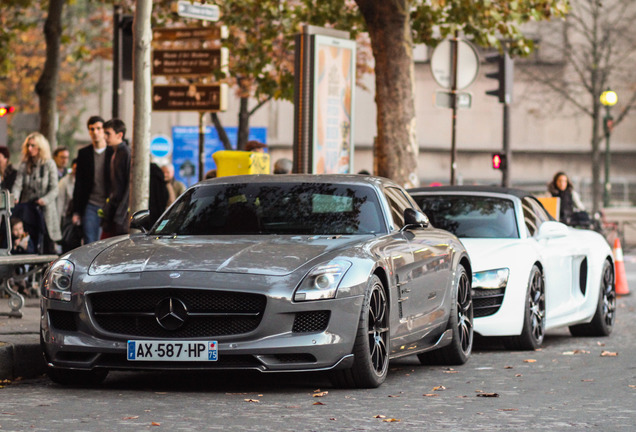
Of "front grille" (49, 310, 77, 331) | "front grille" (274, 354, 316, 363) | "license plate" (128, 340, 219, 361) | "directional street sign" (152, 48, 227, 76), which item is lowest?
"front grille" (274, 354, 316, 363)

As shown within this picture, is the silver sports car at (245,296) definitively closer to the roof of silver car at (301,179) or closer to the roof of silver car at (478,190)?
the roof of silver car at (301,179)

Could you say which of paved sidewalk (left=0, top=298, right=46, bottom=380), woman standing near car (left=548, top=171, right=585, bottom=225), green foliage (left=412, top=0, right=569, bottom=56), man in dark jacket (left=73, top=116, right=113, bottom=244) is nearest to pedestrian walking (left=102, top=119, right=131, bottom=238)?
man in dark jacket (left=73, top=116, right=113, bottom=244)

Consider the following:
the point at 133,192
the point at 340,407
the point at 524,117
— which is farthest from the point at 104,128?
the point at 524,117

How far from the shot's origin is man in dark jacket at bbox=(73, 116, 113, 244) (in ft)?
47.2

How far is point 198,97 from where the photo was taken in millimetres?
19000

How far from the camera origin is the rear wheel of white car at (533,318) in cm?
1163

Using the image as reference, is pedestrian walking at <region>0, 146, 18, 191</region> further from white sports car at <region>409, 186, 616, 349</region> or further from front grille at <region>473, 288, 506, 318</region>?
front grille at <region>473, 288, 506, 318</region>

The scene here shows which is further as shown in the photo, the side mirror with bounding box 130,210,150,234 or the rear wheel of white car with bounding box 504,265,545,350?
the rear wheel of white car with bounding box 504,265,545,350

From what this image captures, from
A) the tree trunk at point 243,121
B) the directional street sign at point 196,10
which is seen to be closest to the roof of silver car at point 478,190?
the directional street sign at point 196,10

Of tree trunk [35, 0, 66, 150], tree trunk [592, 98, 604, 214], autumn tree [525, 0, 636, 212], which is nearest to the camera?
tree trunk [35, 0, 66, 150]

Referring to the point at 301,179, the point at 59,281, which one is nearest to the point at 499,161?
the point at 301,179

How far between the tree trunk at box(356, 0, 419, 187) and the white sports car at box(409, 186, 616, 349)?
526 centimetres

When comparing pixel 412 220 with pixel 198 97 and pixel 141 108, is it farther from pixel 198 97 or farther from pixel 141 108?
pixel 198 97

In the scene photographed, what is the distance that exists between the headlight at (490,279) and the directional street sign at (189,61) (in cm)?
794
